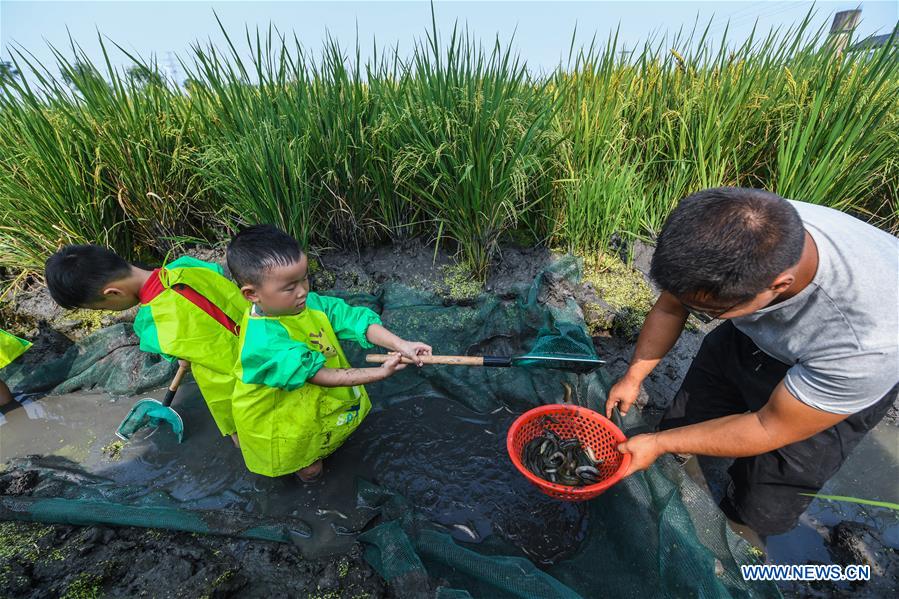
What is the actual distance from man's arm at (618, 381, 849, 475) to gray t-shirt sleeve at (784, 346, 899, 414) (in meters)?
0.03

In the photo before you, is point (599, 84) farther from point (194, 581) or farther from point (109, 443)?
point (109, 443)

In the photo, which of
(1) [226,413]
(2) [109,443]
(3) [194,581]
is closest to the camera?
(3) [194,581]

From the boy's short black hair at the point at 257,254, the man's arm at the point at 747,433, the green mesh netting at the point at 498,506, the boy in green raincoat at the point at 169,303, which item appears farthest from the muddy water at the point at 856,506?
the boy in green raincoat at the point at 169,303

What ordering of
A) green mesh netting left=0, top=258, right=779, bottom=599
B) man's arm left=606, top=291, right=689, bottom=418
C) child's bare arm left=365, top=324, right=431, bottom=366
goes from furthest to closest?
1. child's bare arm left=365, top=324, right=431, bottom=366
2. man's arm left=606, top=291, right=689, bottom=418
3. green mesh netting left=0, top=258, right=779, bottom=599

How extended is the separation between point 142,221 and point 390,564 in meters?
3.28

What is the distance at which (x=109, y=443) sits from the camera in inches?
102

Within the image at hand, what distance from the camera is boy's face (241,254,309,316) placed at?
179cm

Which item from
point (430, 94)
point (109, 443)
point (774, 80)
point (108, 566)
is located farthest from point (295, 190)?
point (774, 80)

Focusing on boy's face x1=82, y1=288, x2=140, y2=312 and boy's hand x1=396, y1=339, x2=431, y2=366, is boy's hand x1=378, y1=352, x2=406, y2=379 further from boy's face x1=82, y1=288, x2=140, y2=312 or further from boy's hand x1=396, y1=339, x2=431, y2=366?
boy's face x1=82, y1=288, x2=140, y2=312

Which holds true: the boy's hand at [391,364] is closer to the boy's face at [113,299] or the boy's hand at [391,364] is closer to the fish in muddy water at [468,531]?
the fish in muddy water at [468,531]

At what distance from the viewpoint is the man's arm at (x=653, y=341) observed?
1.94m

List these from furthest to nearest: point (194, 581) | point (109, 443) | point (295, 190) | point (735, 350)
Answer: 1. point (295, 190)
2. point (109, 443)
3. point (735, 350)
4. point (194, 581)

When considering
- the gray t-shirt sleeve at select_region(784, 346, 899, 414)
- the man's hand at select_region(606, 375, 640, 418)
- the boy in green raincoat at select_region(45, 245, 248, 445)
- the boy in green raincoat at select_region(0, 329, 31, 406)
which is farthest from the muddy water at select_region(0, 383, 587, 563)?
the gray t-shirt sleeve at select_region(784, 346, 899, 414)

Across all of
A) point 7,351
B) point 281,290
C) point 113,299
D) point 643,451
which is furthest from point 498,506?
point 7,351
